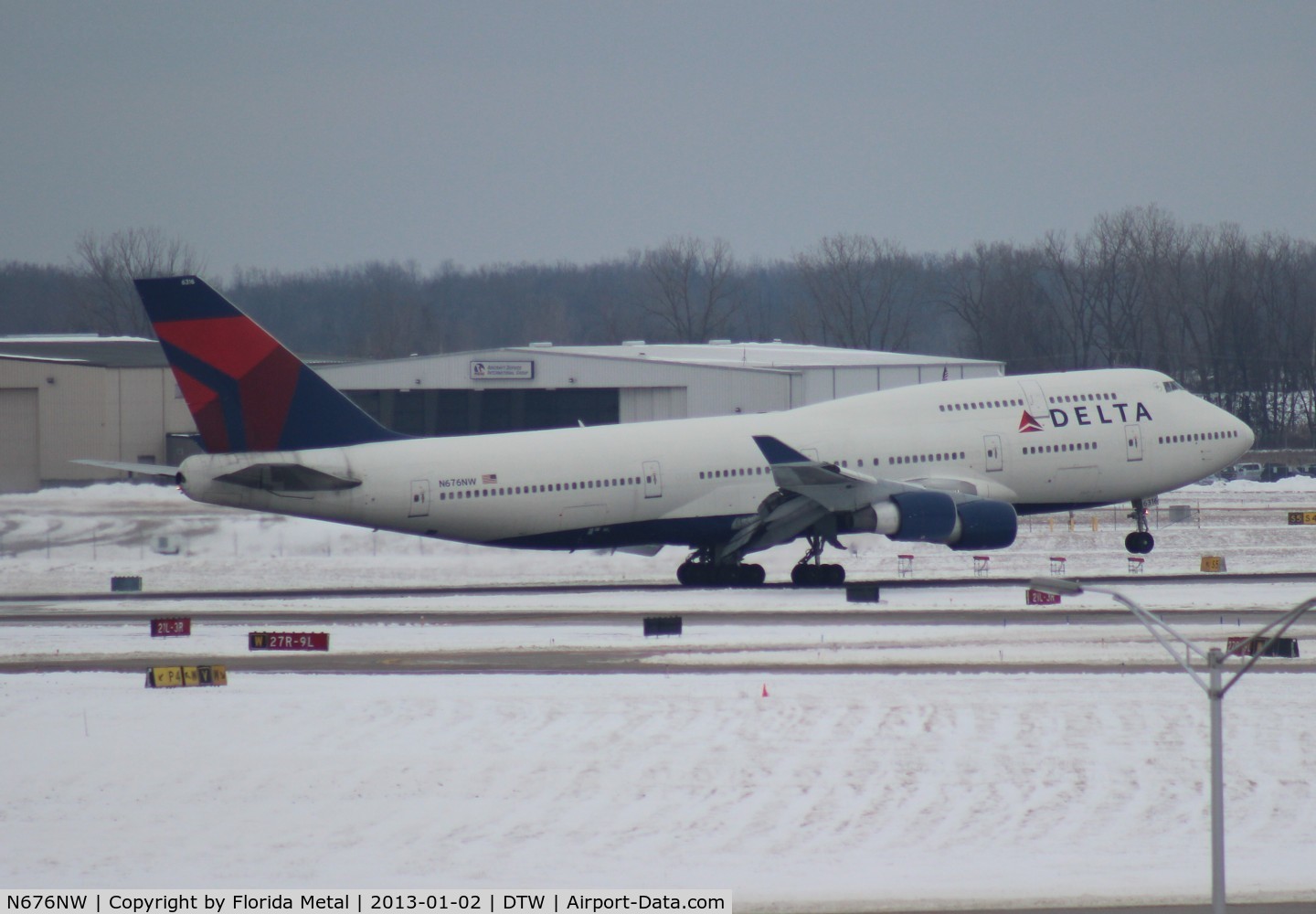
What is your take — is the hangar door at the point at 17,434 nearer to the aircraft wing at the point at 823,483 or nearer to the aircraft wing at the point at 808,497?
the aircraft wing at the point at 808,497

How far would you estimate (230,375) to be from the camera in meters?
36.2

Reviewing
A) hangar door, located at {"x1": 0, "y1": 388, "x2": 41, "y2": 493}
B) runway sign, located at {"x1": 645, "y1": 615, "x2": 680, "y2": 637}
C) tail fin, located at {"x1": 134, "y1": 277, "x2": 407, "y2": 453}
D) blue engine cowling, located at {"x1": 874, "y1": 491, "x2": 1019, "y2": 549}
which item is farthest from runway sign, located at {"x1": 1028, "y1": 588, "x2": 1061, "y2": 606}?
hangar door, located at {"x1": 0, "y1": 388, "x2": 41, "y2": 493}

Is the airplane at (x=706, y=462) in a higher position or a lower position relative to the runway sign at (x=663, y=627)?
higher

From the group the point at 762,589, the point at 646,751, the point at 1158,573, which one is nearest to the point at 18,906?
the point at 646,751

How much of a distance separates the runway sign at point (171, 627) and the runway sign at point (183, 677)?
6066 millimetres

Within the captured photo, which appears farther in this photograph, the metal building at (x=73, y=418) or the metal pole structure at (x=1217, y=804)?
the metal building at (x=73, y=418)

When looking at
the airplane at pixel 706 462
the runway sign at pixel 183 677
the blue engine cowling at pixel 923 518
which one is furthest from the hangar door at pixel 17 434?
the runway sign at pixel 183 677

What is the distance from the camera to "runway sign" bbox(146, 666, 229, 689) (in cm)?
2664

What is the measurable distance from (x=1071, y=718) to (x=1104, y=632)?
883 cm

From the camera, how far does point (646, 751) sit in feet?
72.7

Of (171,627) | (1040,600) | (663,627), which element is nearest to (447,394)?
(171,627)

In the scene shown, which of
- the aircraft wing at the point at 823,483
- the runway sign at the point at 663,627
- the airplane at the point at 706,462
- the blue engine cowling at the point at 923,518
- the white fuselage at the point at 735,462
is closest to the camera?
the runway sign at the point at 663,627

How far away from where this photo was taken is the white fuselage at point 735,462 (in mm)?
37344

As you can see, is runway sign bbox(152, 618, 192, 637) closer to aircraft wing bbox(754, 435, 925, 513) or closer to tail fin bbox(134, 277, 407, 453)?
tail fin bbox(134, 277, 407, 453)
